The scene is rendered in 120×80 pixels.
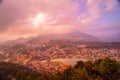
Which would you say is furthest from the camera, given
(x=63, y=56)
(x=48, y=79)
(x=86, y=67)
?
(x=63, y=56)

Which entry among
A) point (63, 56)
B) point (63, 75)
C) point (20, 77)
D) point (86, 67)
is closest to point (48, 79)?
point (63, 75)

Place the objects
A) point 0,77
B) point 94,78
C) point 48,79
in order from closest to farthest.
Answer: point 94,78
point 48,79
point 0,77

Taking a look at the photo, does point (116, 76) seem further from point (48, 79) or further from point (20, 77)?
point (20, 77)

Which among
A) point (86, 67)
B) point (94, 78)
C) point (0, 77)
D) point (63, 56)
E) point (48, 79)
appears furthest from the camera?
point (63, 56)

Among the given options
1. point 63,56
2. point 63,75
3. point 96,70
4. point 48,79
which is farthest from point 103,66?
point 63,56

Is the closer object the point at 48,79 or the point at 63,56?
the point at 48,79

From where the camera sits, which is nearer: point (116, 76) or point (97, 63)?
point (116, 76)

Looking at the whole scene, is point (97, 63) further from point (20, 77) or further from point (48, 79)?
point (20, 77)

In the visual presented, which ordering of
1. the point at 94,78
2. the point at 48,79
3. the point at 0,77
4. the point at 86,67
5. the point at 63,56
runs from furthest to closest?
the point at 63,56, the point at 0,77, the point at 48,79, the point at 86,67, the point at 94,78

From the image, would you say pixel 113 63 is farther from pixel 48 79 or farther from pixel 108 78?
pixel 48 79
